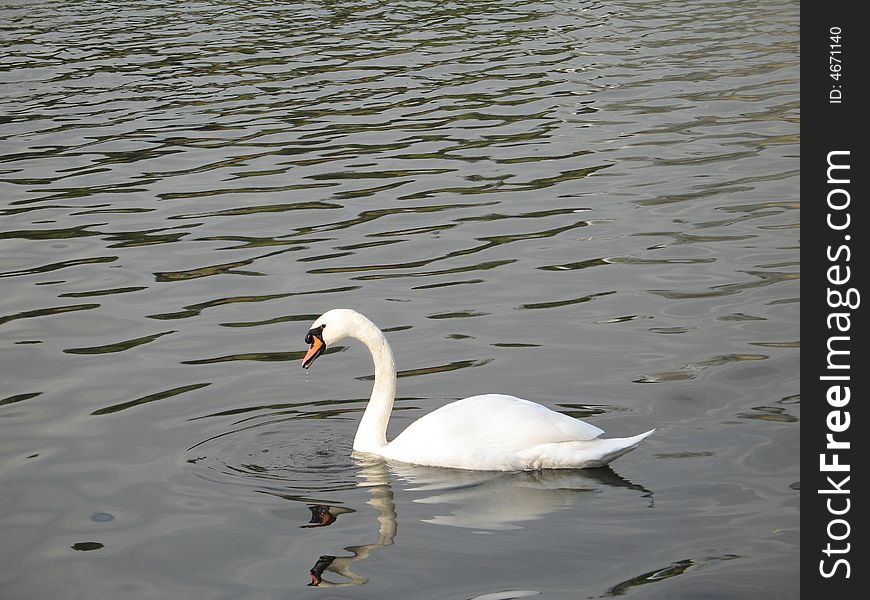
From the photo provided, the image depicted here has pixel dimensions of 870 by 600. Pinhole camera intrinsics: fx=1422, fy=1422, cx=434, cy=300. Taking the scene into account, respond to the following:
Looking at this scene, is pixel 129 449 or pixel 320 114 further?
pixel 320 114

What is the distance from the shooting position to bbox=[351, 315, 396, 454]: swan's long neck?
30.3 ft

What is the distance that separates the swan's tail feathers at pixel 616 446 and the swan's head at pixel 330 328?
6.40 ft

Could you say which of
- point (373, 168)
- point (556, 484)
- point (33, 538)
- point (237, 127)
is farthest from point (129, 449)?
point (237, 127)

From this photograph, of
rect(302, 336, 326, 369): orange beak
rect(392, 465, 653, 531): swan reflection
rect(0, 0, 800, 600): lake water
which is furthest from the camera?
rect(302, 336, 326, 369): orange beak

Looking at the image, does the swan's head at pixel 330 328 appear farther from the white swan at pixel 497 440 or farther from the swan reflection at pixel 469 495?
the swan reflection at pixel 469 495

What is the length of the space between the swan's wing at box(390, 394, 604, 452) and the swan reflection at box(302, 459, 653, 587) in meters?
0.19

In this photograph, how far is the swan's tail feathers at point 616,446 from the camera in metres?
8.34

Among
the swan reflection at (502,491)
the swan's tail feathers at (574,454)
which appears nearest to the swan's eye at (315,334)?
the swan reflection at (502,491)

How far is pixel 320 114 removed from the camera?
21062 millimetres

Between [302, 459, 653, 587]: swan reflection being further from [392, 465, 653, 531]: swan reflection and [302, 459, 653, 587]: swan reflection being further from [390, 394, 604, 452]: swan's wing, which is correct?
[390, 394, 604, 452]: swan's wing

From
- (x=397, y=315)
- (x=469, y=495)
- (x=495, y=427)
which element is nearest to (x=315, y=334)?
(x=495, y=427)

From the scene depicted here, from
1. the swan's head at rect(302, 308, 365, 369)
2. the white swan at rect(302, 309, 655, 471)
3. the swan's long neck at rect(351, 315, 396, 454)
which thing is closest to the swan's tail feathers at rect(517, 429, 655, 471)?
the white swan at rect(302, 309, 655, 471)
